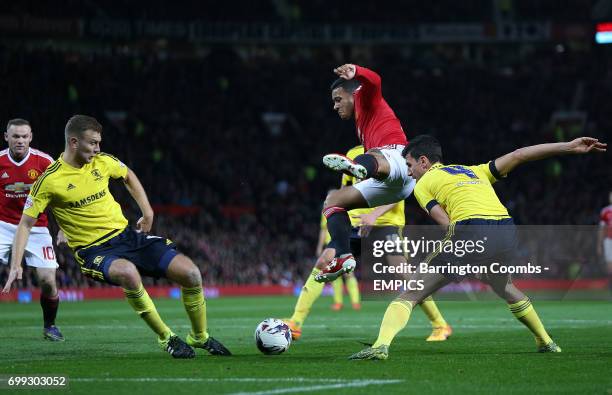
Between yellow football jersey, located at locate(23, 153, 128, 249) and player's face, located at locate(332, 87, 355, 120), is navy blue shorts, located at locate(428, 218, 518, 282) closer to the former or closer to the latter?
player's face, located at locate(332, 87, 355, 120)

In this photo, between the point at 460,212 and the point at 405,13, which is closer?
the point at 460,212

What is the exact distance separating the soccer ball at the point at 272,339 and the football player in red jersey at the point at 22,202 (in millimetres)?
3511

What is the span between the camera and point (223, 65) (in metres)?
39.1

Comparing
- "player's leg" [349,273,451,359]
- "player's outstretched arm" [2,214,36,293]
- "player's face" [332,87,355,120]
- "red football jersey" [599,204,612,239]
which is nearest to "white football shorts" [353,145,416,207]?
"player's face" [332,87,355,120]

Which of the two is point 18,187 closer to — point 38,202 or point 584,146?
point 38,202

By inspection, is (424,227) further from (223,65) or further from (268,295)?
(223,65)

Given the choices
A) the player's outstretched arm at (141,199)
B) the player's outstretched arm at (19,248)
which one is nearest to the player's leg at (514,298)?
the player's outstretched arm at (141,199)

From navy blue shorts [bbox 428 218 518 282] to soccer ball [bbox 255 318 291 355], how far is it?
5.25 ft

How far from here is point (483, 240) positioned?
29.8ft

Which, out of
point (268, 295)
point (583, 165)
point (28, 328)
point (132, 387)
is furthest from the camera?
point (583, 165)

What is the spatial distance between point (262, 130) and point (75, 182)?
29201mm

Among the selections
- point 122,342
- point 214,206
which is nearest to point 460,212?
point 122,342

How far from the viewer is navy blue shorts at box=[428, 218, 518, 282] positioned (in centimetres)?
899

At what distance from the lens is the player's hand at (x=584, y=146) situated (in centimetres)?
892
